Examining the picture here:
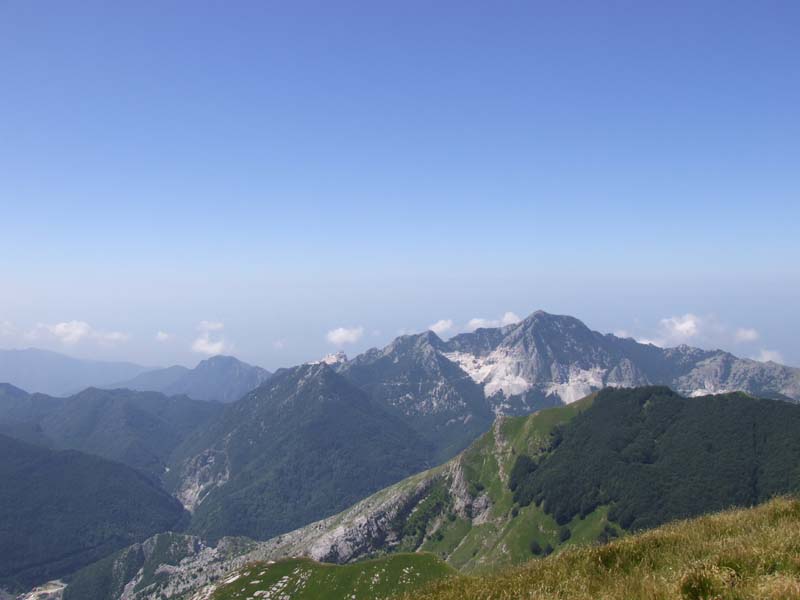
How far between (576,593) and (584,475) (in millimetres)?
195127

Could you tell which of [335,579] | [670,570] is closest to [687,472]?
[335,579]

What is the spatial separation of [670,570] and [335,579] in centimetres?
9862

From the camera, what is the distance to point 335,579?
318 ft

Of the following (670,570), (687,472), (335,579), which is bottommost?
(687,472)

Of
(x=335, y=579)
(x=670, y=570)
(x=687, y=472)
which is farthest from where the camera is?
(x=687, y=472)

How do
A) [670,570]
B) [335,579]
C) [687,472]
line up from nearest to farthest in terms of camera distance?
[670,570] → [335,579] → [687,472]

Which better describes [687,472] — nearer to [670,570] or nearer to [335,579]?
[335,579]

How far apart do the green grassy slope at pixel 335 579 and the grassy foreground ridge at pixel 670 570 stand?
261 feet

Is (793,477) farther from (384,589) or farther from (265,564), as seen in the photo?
(265,564)

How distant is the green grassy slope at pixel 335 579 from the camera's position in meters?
90.1

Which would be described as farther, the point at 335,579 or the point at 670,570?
the point at 335,579

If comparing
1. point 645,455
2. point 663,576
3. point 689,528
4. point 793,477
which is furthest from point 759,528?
point 645,455

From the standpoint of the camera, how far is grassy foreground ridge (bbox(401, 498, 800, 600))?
36.6 ft

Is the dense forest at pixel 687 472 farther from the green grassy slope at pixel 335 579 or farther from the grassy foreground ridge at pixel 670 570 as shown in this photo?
the grassy foreground ridge at pixel 670 570
